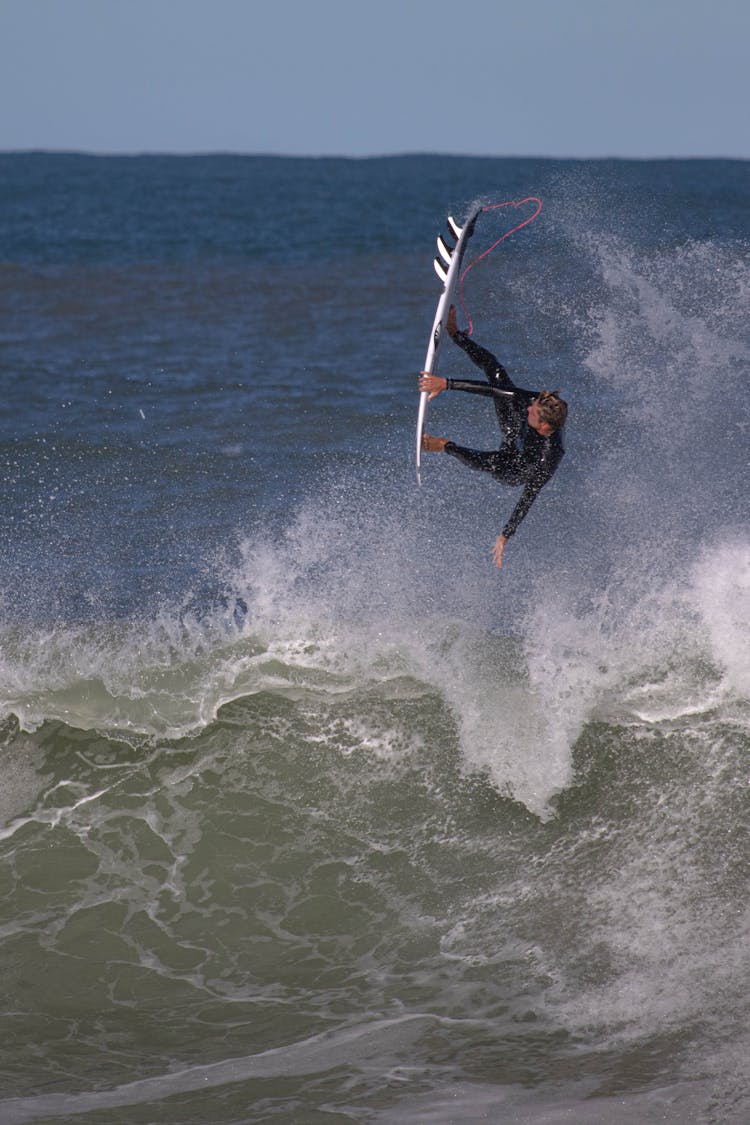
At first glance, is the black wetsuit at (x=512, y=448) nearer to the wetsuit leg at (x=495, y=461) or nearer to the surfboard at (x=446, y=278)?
the wetsuit leg at (x=495, y=461)

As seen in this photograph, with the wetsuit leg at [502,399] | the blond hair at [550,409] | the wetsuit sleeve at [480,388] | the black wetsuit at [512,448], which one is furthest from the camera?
the wetsuit leg at [502,399]

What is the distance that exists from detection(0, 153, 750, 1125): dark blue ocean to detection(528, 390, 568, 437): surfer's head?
63.1 inches

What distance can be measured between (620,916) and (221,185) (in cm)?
6693

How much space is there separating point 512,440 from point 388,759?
2.14m

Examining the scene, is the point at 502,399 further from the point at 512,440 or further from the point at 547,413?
the point at 547,413

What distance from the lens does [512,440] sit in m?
7.66

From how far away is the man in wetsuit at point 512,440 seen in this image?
7.44 m

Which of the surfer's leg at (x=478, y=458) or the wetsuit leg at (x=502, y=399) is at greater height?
the wetsuit leg at (x=502, y=399)

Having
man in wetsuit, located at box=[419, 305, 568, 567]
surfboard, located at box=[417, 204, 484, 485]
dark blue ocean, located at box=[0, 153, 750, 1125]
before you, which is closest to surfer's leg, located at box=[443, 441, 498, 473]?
man in wetsuit, located at box=[419, 305, 568, 567]

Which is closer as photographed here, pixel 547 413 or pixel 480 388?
pixel 547 413

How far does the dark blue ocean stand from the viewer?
559 centimetres

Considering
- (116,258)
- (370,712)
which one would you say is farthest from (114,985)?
(116,258)

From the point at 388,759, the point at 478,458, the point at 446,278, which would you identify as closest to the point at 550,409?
the point at 478,458

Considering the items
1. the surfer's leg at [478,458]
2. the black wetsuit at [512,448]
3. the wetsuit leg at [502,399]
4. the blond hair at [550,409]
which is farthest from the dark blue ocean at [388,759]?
the blond hair at [550,409]
